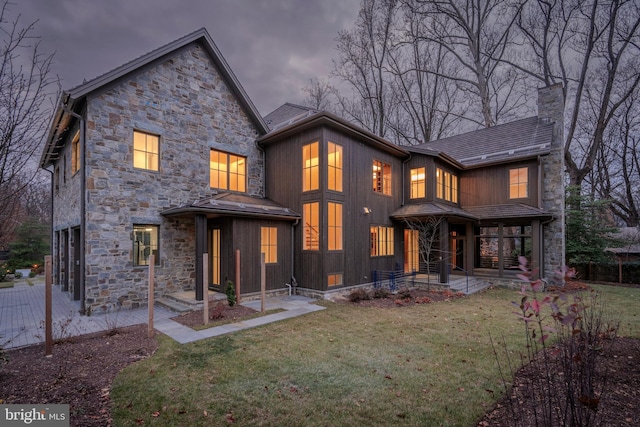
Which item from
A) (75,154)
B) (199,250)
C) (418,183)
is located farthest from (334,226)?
(75,154)

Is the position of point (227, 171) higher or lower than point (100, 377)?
higher

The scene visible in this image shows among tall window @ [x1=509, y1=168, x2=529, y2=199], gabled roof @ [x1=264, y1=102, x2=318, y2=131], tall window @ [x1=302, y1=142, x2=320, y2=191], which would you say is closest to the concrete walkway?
tall window @ [x1=302, y1=142, x2=320, y2=191]

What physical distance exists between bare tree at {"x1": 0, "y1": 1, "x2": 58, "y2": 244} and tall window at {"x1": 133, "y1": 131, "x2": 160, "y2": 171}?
6.47 m

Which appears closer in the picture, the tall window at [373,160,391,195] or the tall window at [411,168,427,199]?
the tall window at [373,160,391,195]

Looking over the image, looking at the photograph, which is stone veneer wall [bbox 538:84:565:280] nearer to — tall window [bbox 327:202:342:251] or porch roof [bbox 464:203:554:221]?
porch roof [bbox 464:203:554:221]

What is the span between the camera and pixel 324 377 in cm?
438

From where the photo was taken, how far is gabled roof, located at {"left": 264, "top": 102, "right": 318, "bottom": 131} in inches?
545

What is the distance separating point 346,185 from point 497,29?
55.7 ft

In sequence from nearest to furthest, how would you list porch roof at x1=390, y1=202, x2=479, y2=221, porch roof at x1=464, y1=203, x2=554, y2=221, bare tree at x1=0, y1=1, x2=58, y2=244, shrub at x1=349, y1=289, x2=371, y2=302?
1. bare tree at x1=0, y1=1, x2=58, y2=244
2. shrub at x1=349, y1=289, x2=371, y2=302
3. porch roof at x1=390, y1=202, x2=479, y2=221
4. porch roof at x1=464, y1=203, x2=554, y2=221

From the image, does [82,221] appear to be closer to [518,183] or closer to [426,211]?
[426,211]

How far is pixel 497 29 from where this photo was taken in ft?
63.3

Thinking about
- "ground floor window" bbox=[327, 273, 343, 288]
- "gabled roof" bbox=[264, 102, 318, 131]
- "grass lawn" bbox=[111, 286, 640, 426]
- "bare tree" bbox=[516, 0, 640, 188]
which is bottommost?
"grass lawn" bbox=[111, 286, 640, 426]

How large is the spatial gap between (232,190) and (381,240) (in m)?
6.34

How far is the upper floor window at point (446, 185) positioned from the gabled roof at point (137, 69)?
780 centimetres
